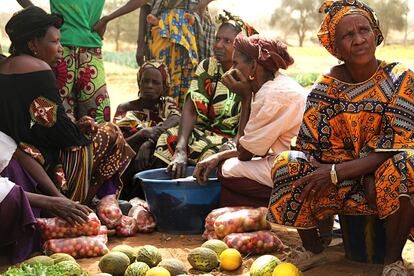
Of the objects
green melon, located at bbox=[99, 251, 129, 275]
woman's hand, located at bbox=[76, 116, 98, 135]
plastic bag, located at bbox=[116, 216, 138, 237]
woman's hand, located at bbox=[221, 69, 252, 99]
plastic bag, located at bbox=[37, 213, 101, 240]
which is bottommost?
plastic bag, located at bbox=[116, 216, 138, 237]

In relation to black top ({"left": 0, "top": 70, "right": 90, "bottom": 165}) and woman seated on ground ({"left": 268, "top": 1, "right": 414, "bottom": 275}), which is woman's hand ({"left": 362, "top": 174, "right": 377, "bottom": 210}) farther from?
black top ({"left": 0, "top": 70, "right": 90, "bottom": 165})

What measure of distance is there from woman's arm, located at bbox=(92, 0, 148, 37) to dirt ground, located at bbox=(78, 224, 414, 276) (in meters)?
2.25

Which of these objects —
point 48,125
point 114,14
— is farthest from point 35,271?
point 114,14

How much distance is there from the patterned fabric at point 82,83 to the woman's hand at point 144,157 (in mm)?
740

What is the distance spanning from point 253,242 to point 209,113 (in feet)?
5.40

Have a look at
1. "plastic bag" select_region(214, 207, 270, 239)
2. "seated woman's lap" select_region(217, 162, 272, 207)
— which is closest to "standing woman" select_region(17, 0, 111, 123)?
"seated woman's lap" select_region(217, 162, 272, 207)

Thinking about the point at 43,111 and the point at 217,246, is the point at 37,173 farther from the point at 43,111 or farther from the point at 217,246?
the point at 217,246

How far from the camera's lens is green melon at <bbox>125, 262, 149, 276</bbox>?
3.57 metres

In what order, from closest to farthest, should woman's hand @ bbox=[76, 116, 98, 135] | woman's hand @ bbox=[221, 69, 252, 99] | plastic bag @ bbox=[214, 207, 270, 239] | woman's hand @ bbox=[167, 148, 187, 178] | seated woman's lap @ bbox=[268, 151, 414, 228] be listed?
seated woman's lap @ bbox=[268, 151, 414, 228] < plastic bag @ bbox=[214, 207, 270, 239] < woman's hand @ bbox=[221, 69, 252, 99] < woman's hand @ bbox=[76, 116, 98, 135] < woman's hand @ bbox=[167, 148, 187, 178]

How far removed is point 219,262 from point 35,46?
6.87 ft

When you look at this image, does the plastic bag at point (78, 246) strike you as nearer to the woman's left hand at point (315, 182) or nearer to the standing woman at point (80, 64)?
the woman's left hand at point (315, 182)

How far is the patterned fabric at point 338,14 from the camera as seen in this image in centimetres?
362

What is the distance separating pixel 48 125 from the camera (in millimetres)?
4492

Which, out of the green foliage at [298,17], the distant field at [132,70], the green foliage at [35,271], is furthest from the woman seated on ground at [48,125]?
the green foliage at [298,17]
